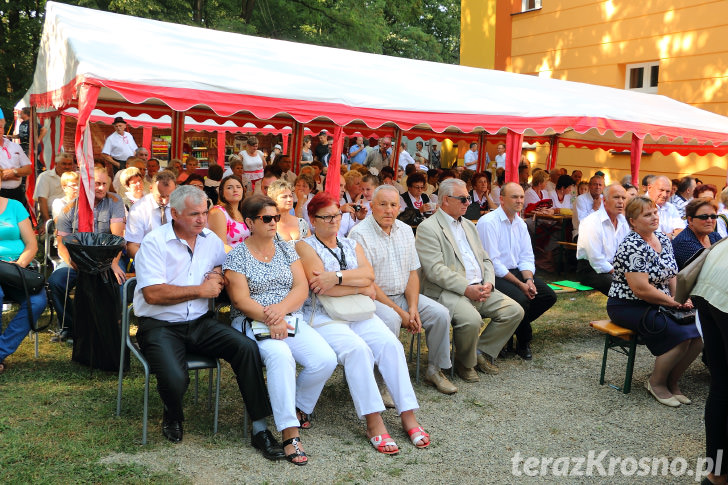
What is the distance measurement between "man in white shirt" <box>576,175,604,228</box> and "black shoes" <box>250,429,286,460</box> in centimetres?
637

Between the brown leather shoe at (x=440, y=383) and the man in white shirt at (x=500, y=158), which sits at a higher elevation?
the man in white shirt at (x=500, y=158)

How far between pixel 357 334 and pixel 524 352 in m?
2.00

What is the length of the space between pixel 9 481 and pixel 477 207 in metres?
7.43

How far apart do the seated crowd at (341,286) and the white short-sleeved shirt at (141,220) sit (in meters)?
0.01

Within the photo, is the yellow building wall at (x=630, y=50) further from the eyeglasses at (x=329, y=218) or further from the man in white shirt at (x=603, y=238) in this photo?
the eyeglasses at (x=329, y=218)

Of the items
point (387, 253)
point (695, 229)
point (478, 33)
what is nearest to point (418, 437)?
point (387, 253)

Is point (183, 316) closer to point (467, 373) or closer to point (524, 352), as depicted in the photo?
point (467, 373)

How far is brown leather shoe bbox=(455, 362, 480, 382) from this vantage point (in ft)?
16.1

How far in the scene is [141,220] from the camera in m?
5.66

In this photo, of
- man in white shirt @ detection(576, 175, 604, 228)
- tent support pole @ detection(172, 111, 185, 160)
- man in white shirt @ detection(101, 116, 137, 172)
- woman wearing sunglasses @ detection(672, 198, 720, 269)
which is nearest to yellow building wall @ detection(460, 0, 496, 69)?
man in white shirt @ detection(576, 175, 604, 228)

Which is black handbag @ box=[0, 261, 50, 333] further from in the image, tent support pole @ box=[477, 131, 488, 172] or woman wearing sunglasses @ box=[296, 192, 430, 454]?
tent support pole @ box=[477, 131, 488, 172]

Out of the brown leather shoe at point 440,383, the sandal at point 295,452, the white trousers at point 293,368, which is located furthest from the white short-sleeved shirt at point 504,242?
the sandal at point 295,452

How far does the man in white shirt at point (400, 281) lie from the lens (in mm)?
4645

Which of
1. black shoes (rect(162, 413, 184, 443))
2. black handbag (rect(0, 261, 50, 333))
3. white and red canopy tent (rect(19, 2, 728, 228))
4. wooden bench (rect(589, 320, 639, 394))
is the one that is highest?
white and red canopy tent (rect(19, 2, 728, 228))
